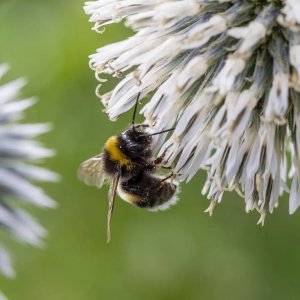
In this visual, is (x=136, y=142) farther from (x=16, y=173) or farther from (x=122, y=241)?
(x=122, y=241)

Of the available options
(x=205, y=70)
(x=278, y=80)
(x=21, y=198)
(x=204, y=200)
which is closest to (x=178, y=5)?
(x=205, y=70)

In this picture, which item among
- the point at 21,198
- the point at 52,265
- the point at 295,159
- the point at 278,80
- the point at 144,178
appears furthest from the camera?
the point at 52,265

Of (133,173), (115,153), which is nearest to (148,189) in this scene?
(133,173)

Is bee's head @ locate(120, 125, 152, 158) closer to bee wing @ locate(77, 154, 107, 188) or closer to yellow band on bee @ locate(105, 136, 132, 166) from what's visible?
yellow band on bee @ locate(105, 136, 132, 166)

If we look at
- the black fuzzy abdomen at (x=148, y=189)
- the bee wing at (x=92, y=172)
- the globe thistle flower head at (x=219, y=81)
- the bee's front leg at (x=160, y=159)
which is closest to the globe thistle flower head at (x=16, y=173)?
the bee wing at (x=92, y=172)

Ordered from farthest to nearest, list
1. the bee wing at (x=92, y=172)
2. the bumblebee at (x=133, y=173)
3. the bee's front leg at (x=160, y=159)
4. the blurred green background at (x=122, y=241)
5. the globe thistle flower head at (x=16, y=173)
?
the blurred green background at (x=122, y=241)
the globe thistle flower head at (x=16, y=173)
the bee wing at (x=92, y=172)
the bumblebee at (x=133, y=173)
the bee's front leg at (x=160, y=159)

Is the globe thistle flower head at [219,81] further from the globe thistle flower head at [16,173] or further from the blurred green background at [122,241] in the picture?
the blurred green background at [122,241]

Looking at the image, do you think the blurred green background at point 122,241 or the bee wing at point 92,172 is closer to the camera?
the bee wing at point 92,172

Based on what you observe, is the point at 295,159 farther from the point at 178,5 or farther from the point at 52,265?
the point at 52,265
